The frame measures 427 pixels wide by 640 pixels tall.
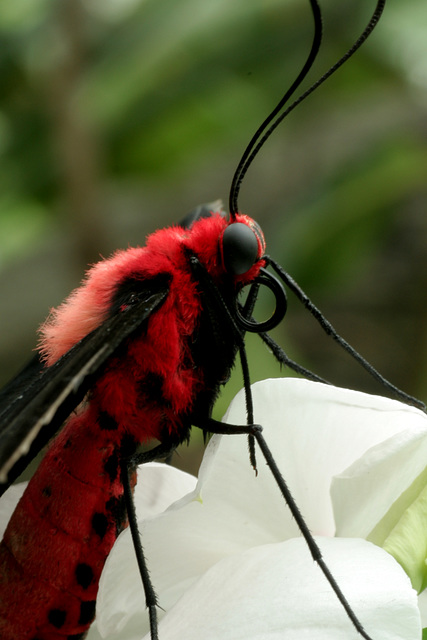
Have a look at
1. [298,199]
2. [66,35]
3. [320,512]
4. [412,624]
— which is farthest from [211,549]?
[298,199]

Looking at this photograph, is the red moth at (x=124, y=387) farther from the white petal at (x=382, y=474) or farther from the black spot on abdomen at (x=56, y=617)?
the white petal at (x=382, y=474)

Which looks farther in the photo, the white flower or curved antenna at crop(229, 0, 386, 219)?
curved antenna at crop(229, 0, 386, 219)

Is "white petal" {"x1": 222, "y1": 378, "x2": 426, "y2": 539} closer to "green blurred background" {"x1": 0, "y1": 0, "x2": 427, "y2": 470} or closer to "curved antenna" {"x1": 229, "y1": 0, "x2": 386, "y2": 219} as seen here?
"curved antenna" {"x1": 229, "y1": 0, "x2": 386, "y2": 219}

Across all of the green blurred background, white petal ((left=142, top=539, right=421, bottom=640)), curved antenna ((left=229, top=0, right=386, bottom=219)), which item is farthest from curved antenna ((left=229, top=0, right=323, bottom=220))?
the green blurred background

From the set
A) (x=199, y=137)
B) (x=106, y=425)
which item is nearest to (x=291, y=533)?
(x=106, y=425)

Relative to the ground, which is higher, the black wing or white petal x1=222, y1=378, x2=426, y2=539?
the black wing

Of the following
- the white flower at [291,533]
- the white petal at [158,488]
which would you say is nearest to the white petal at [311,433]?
the white flower at [291,533]
